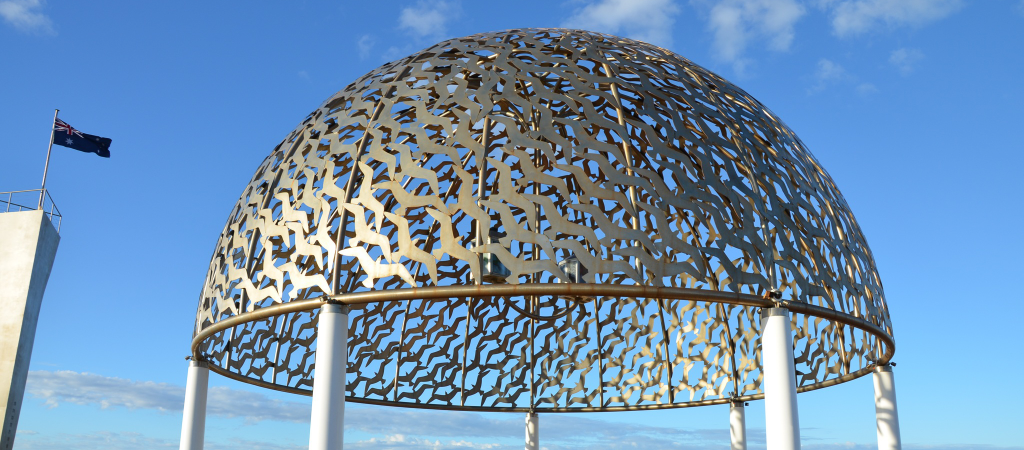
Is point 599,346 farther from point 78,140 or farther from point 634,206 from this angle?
point 78,140

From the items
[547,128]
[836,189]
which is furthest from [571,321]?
[547,128]

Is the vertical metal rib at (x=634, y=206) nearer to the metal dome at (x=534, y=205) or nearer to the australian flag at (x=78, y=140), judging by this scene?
the metal dome at (x=534, y=205)

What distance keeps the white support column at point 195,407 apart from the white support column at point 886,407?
9.23m

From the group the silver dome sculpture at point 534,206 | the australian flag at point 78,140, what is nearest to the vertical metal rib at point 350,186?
the silver dome sculpture at point 534,206

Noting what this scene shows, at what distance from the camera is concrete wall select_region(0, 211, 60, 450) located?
18266mm

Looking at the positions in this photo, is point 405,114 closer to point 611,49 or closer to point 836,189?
point 611,49

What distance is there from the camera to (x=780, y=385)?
9023 mm

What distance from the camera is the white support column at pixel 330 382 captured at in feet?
28.6

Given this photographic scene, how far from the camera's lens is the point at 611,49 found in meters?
11.5

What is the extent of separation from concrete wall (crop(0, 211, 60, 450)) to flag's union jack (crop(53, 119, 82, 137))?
297 cm

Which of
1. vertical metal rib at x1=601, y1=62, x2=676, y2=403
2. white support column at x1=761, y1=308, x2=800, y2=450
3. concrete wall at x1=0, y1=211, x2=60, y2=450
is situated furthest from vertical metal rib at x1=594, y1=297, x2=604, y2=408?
concrete wall at x1=0, y1=211, x2=60, y2=450

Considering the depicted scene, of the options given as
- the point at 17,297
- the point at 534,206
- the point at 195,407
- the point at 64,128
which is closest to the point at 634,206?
the point at 534,206

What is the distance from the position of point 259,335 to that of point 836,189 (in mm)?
8859

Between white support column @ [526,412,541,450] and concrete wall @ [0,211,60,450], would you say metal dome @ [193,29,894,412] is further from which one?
concrete wall @ [0,211,60,450]
